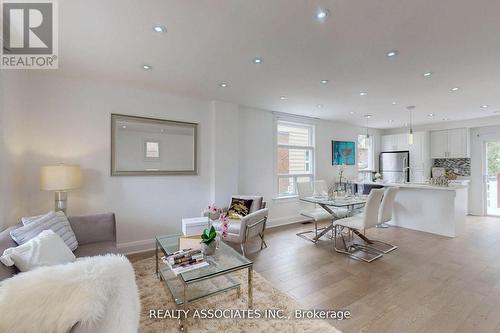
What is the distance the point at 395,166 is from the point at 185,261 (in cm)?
Result: 734

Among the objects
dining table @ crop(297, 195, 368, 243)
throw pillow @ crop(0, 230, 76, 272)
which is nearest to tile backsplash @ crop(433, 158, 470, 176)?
dining table @ crop(297, 195, 368, 243)

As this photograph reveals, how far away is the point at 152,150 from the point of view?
369 centimetres

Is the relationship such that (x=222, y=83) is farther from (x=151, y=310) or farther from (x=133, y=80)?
(x=151, y=310)

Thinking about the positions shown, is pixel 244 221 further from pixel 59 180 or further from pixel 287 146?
pixel 287 146

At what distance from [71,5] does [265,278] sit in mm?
3137

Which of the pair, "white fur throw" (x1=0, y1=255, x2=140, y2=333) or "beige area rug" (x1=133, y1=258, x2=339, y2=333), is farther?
"beige area rug" (x1=133, y1=258, x2=339, y2=333)

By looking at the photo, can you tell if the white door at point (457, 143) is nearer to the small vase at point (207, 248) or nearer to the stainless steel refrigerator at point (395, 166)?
the stainless steel refrigerator at point (395, 166)

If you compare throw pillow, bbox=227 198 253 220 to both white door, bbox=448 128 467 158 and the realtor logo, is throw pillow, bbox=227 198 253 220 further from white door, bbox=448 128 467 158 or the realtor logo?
white door, bbox=448 128 467 158

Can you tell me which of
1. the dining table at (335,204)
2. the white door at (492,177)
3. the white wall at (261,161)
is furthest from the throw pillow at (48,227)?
the white door at (492,177)

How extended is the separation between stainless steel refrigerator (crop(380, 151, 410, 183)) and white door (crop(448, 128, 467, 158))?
100cm

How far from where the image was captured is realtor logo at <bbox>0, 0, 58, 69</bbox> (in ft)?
Answer: 5.92

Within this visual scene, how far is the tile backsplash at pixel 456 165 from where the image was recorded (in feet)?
20.3

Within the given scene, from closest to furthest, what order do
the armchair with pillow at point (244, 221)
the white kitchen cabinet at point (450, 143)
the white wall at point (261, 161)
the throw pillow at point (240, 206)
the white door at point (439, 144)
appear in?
the armchair with pillow at point (244, 221) < the throw pillow at point (240, 206) < the white wall at point (261, 161) < the white kitchen cabinet at point (450, 143) < the white door at point (439, 144)

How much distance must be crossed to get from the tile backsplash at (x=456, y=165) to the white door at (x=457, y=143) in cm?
29
